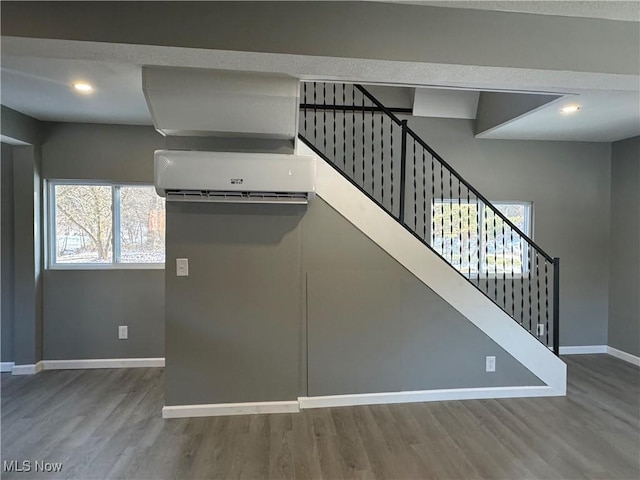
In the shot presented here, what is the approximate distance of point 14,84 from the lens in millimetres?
2568

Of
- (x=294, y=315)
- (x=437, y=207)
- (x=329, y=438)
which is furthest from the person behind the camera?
(x=437, y=207)

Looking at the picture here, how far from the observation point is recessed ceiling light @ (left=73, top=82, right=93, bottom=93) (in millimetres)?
2555

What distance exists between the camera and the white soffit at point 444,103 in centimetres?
407

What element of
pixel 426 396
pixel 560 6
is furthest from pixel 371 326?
pixel 560 6

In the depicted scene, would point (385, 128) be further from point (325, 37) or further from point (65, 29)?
point (65, 29)

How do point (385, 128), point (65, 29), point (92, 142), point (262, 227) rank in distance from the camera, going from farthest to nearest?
point (385, 128), point (92, 142), point (262, 227), point (65, 29)

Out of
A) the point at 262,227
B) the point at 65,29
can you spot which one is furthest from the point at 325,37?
the point at 262,227

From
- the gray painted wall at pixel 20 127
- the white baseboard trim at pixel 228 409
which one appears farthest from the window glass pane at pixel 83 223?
the white baseboard trim at pixel 228 409

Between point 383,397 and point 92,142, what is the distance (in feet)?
12.3

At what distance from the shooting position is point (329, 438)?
2477mm

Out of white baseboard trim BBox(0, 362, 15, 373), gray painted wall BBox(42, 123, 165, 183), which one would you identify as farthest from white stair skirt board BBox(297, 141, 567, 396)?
white baseboard trim BBox(0, 362, 15, 373)

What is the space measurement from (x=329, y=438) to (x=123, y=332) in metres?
2.53

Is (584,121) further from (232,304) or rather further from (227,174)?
(232,304)

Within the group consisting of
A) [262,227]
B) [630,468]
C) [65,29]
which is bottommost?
[630,468]
